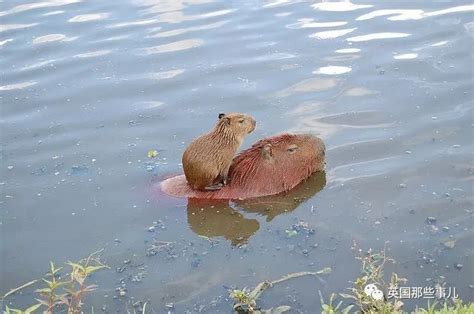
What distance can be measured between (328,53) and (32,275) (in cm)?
430

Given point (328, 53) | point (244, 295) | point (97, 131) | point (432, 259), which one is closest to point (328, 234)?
point (432, 259)

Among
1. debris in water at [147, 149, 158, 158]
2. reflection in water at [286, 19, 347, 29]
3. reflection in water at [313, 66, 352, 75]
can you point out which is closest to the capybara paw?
debris in water at [147, 149, 158, 158]

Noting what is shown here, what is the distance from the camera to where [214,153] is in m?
5.88

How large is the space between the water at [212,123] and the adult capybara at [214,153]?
0.69 ft

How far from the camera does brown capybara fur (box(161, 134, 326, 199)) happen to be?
6.02 metres

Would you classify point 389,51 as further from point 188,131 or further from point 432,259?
point 432,259

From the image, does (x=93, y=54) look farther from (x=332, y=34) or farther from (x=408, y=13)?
(x=408, y=13)

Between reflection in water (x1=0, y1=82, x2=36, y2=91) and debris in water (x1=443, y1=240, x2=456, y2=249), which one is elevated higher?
reflection in water (x1=0, y1=82, x2=36, y2=91)

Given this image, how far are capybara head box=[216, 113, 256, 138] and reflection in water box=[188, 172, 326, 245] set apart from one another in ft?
1.81

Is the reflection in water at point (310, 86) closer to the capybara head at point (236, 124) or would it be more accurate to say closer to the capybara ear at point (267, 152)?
the capybara head at point (236, 124)

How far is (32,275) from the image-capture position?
5.38 meters

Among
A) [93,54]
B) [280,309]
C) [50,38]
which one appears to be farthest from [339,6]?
[280,309]

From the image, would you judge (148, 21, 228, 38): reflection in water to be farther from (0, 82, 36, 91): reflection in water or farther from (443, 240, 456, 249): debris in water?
(443, 240, 456, 249): debris in water

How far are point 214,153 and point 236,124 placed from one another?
330 mm
